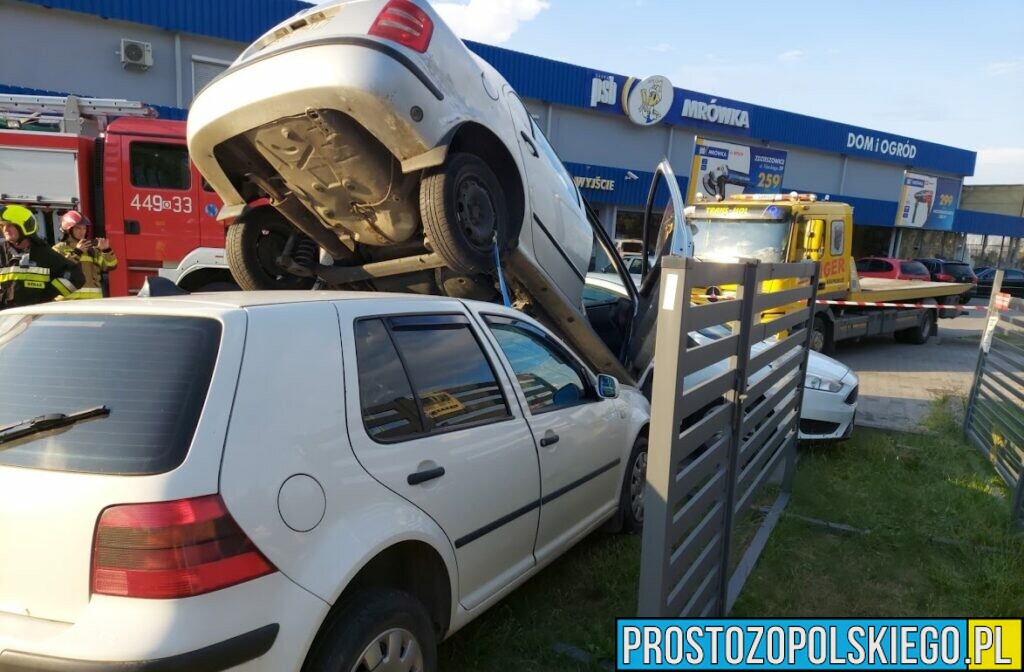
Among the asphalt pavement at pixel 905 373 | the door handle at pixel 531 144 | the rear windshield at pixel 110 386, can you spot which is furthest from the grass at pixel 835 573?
the door handle at pixel 531 144

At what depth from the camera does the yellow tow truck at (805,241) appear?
9.38m

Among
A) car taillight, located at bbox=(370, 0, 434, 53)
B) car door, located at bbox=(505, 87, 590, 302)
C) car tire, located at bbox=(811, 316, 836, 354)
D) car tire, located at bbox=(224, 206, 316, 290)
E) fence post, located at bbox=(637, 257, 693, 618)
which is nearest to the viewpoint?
fence post, located at bbox=(637, 257, 693, 618)

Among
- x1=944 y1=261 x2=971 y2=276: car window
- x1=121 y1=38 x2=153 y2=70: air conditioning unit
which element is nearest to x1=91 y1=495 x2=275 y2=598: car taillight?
x1=121 y1=38 x2=153 y2=70: air conditioning unit

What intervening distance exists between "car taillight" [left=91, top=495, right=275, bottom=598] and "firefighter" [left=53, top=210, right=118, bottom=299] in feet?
18.2

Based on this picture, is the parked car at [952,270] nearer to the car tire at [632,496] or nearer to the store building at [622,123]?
the store building at [622,123]

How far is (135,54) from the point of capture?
14523 millimetres

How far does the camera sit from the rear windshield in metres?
1.74

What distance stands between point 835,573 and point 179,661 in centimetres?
344

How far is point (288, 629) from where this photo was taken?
180 centimetres

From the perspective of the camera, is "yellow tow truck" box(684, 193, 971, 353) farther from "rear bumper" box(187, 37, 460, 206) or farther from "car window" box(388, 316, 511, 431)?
"car window" box(388, 316, 511, 431)

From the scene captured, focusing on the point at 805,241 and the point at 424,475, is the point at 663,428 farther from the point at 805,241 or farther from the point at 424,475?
the point at 805,241

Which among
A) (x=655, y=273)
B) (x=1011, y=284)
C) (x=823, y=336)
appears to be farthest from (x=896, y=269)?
(x=655, y=273)

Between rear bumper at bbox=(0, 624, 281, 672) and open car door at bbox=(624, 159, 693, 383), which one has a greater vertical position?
open car door at bbox=(624, 159, 693, 383)

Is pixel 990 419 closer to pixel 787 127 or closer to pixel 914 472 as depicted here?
pixel 914 472
